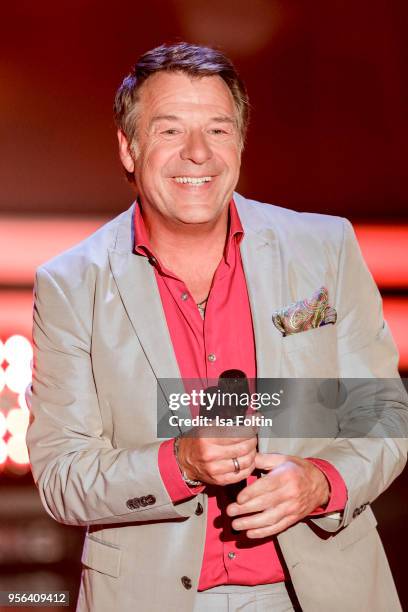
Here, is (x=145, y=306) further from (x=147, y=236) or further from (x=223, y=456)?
(x=223, y=456)

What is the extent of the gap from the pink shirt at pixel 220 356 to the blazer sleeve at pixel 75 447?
5 cm

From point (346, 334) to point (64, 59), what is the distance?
1546mm

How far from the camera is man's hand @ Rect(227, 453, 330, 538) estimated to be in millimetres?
1420

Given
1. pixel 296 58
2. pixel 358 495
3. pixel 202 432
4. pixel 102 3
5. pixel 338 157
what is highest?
pixel 102 3

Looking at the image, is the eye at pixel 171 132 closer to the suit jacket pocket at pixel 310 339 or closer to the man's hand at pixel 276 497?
the suit jacket pocket at pixel 310 339

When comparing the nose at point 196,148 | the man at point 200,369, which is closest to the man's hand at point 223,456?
the man at point 200,369

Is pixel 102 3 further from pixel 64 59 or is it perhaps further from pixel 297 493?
pixel 297 493

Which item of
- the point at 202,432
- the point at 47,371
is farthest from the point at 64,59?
the point at 202,432

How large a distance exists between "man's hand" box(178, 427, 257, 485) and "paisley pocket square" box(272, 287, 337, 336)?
0.28m

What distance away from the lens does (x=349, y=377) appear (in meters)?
1.67

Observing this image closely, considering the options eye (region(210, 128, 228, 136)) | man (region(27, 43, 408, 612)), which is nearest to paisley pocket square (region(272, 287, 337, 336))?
man (region(27, 43, 408, 612))

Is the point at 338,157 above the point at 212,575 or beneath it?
above

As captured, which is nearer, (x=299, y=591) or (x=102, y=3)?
(x=299, y=591)

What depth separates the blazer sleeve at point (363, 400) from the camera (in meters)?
1.56
